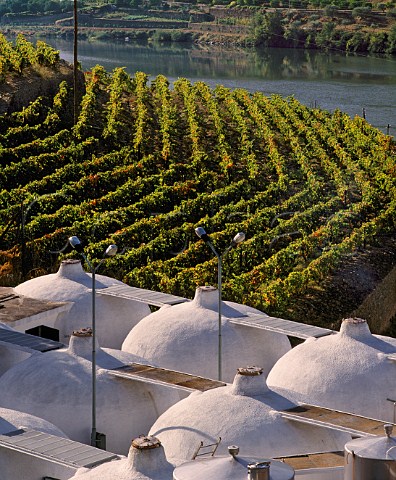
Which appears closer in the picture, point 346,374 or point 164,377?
point 164,377

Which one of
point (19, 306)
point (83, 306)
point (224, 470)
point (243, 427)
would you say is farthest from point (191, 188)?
point (224, 470)

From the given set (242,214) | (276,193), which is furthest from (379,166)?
(242,214)

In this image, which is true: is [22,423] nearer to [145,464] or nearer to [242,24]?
[145,464]

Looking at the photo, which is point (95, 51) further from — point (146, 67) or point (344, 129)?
point (344, 129)

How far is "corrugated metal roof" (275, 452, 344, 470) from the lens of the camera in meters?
18.6

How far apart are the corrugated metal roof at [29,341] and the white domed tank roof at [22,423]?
3479mm

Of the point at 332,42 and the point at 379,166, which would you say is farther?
the point at 332,42

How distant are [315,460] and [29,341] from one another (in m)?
7.83

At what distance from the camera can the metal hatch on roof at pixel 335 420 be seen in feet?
67.1

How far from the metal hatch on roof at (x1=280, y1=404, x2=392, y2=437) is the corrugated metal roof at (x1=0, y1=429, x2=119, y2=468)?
3.23m

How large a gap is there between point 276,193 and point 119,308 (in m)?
17.9

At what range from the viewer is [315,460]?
1886 cm

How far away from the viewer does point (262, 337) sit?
2616 cm

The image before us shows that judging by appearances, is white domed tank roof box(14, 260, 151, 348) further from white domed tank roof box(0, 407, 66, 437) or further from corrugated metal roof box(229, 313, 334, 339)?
white domed tank roof box(0, 407, 66, 437)
